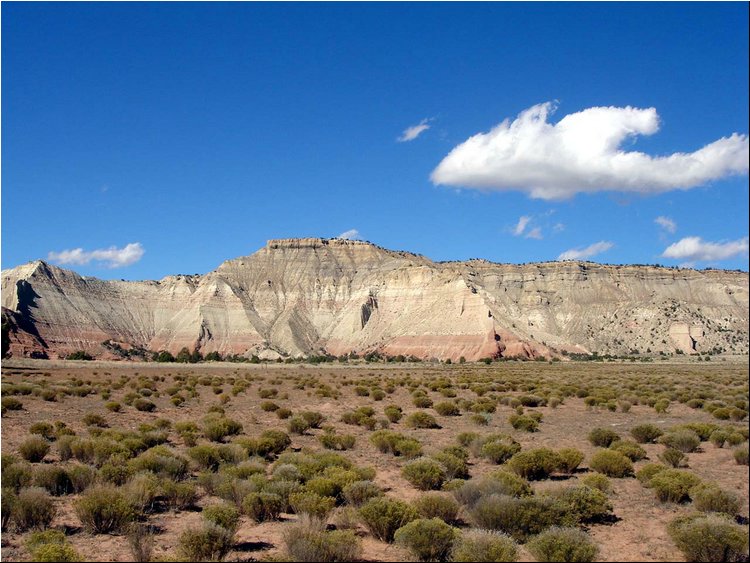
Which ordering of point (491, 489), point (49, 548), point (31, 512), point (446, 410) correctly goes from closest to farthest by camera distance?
point (49, 548), point (31, 512), point (491, 489), point (446, 410)

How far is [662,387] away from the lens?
4125cm

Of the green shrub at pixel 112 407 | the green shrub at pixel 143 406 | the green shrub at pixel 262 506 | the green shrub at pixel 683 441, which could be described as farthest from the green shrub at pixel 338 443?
the green shrub at pixel 112 407

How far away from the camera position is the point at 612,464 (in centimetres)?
1792

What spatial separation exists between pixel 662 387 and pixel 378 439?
26943mm

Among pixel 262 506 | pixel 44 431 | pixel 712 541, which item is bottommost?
pixel 262 506

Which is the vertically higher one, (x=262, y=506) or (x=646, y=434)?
(x=262, y=506)

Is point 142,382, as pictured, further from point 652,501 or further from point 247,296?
point 247,296

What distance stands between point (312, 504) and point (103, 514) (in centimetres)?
431

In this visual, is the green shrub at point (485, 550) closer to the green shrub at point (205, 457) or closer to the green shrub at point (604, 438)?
the green shrub at point (205, 457)

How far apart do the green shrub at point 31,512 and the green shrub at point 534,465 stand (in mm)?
12288

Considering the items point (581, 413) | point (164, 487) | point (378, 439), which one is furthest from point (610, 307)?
point (164, 487)

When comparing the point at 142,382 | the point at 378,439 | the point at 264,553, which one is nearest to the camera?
the point at 264,553

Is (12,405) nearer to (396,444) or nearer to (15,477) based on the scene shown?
(15,477)

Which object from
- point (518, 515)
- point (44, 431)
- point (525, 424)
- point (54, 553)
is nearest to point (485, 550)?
point (518, 515)
